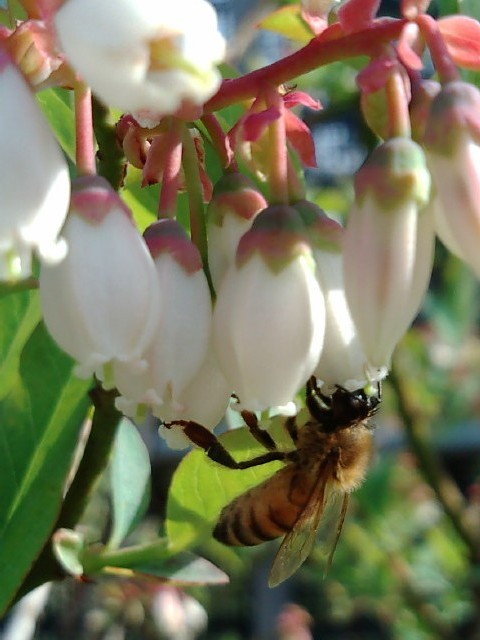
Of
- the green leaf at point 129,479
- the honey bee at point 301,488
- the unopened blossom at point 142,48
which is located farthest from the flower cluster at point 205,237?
the green leaf at point 129,479

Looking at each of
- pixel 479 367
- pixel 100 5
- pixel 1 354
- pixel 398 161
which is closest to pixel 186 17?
pixel 100 5

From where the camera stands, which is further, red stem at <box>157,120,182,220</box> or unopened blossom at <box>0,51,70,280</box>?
red stem at <box>157,120,182,220</box>

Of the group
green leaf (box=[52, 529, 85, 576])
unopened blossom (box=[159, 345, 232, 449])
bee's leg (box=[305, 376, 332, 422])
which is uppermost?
unopened blossom (box=[159, 345, 232, 449])

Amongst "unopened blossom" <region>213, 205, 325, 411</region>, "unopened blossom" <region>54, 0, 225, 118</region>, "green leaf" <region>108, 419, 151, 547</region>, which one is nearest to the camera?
"unopened blossom" <region>54, 0, 225, 118</region>

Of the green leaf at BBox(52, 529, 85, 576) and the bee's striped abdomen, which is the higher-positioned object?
the green leaf at BBox(52, 529, 85, 576)

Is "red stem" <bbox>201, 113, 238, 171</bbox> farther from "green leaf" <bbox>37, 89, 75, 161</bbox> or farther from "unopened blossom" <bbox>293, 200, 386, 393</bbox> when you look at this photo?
"green leaf" <bbox>37, 89, 75, 161</bbox>

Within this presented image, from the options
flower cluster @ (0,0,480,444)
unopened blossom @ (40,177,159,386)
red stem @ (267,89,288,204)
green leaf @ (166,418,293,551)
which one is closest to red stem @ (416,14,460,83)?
flower cluster @ (0,0,480,444)

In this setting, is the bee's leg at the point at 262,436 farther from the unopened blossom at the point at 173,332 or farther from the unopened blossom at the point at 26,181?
the unopened blossom at the point at 26,181
